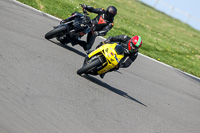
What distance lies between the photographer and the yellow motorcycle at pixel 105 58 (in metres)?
8.15

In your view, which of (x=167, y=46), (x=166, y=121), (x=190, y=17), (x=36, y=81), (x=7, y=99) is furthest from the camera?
(x=190, y=17)

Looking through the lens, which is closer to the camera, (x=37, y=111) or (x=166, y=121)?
(x=37, y=111)

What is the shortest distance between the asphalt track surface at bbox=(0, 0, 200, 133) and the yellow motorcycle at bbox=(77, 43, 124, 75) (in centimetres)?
33

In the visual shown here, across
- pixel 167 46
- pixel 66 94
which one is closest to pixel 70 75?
pixel 66 94

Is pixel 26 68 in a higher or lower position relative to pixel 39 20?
higher

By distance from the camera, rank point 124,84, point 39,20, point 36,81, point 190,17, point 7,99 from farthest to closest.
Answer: point 190,17 → point 39,20 → point 124,84 → point 36,81 → point 7,99

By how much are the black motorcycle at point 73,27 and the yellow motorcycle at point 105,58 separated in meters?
2.03

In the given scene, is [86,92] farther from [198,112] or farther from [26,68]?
[198,112]

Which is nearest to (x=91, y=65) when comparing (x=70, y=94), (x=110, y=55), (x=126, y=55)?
(x=110, y=55)

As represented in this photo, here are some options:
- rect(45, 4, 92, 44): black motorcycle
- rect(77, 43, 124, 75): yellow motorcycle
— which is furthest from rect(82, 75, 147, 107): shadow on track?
rect(45, 4, 92, 44): black motorcycle

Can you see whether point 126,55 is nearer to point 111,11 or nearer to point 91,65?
point 91,65

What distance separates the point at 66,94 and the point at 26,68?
1052 mm

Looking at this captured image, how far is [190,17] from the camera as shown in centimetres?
4734

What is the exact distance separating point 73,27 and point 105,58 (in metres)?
2.42
